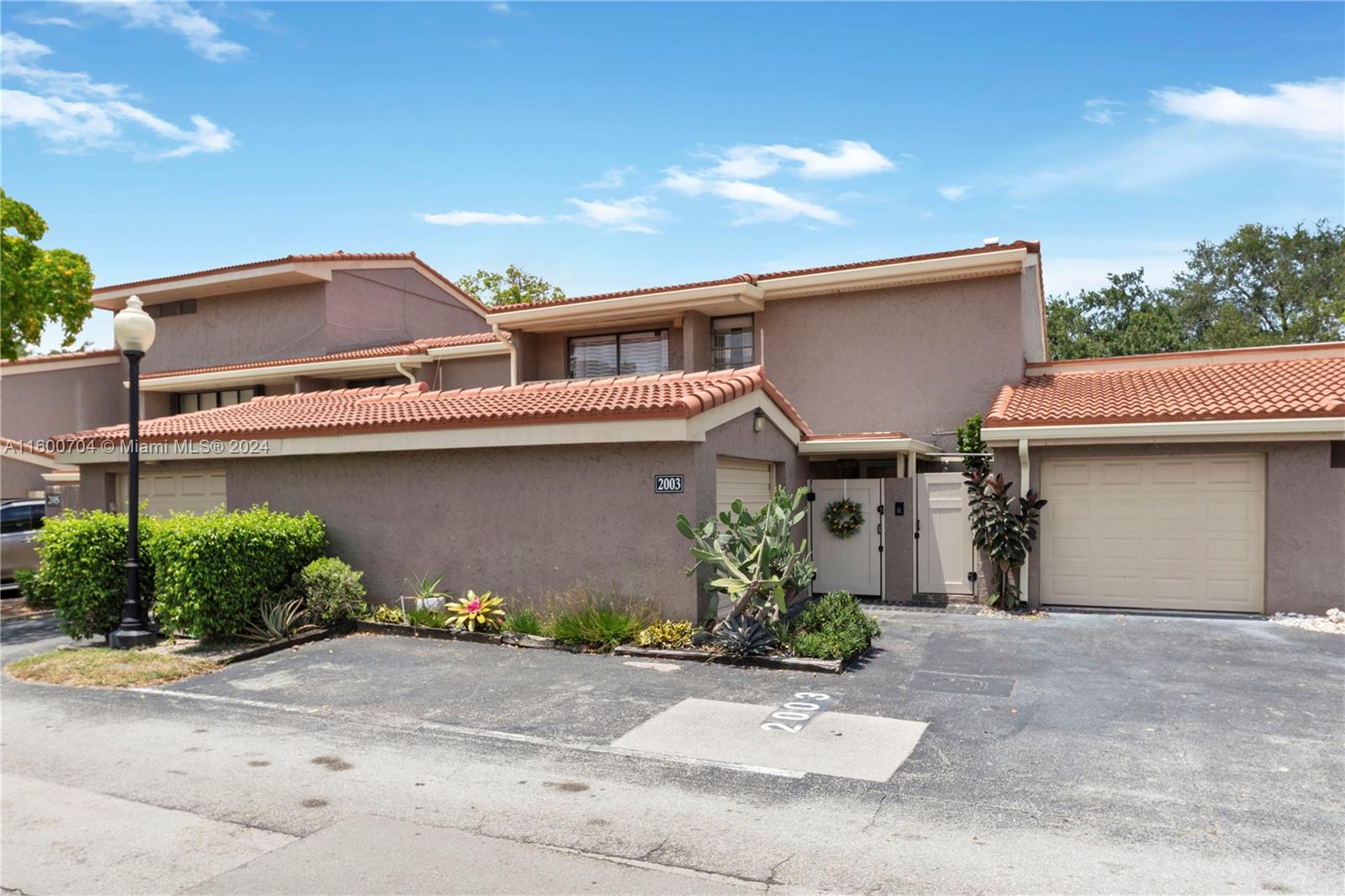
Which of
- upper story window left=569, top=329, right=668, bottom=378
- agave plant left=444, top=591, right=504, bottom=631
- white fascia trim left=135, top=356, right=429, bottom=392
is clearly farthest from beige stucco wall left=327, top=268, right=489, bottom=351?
agave plant left=444, top=591, right=504, bottom=631

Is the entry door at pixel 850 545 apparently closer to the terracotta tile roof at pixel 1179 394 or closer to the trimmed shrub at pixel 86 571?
the terracotta tile roof at pixel 1179 394

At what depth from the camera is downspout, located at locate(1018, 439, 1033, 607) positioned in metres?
→ 13.7

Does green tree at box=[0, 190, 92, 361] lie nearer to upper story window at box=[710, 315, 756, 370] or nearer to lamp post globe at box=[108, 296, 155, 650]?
lamp post globe at box=[108, 296, 155, 650]

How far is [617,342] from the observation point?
19.7m

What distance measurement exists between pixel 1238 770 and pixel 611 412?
23.1ft

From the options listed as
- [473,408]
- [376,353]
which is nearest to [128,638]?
[473,408]

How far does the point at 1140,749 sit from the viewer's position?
676cm

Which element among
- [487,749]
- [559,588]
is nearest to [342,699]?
[487,749]

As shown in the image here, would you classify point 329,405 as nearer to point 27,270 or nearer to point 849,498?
point 27,270

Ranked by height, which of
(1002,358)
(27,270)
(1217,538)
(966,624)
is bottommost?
(966,624)

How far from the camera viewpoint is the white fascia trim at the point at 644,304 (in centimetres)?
1767

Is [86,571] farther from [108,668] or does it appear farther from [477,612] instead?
[477,612]

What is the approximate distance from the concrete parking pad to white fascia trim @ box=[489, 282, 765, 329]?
10965 millimetres

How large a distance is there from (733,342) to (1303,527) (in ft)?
34.3
